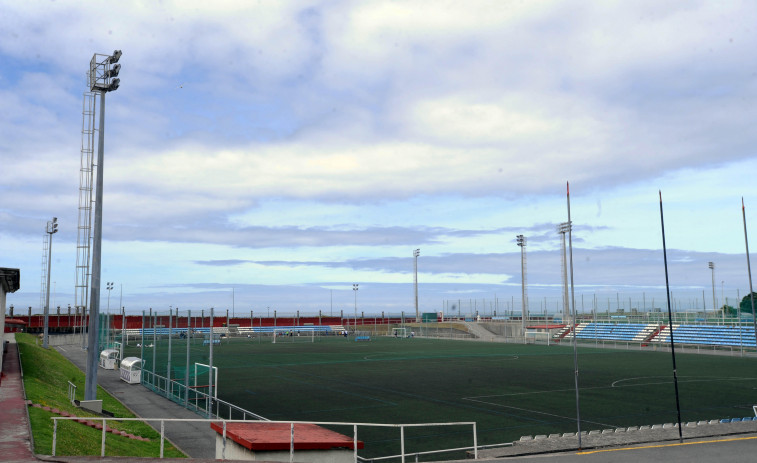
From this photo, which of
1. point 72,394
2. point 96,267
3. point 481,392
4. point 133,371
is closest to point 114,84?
point 96,267

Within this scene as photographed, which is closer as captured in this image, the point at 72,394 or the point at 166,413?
the point at 72,394

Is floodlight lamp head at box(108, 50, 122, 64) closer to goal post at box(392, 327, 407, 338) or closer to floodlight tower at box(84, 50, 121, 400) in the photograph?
floodlight tower at box(84, 50, 121, 400)

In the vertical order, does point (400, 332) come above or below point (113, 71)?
below

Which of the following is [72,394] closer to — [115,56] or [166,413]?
[166,413]

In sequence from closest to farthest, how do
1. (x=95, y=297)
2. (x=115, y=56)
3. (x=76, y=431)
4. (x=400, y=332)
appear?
(x=76, y=431) → (x=95, y=297) → (x=115, y=56) → (x=400, y=332)

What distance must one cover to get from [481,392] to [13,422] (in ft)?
80.7

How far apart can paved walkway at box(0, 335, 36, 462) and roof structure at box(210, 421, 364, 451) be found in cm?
405

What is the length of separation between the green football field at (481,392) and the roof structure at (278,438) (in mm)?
6896

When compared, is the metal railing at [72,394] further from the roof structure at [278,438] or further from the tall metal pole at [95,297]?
the roof structure at [278,438]

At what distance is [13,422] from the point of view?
671 inches

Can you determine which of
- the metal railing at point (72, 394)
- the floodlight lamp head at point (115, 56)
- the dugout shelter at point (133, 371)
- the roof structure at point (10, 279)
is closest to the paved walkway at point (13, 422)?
the metal railing at point (72, 394)

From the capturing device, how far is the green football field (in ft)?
85.8

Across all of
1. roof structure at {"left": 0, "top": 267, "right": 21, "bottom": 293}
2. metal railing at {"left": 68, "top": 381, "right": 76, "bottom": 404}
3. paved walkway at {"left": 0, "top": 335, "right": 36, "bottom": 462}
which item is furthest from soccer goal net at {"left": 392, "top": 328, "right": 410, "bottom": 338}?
paved walkway at {"left": 0, "top": 335, "right": 36, "bottom": 462}

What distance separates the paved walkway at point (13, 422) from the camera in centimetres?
1330
